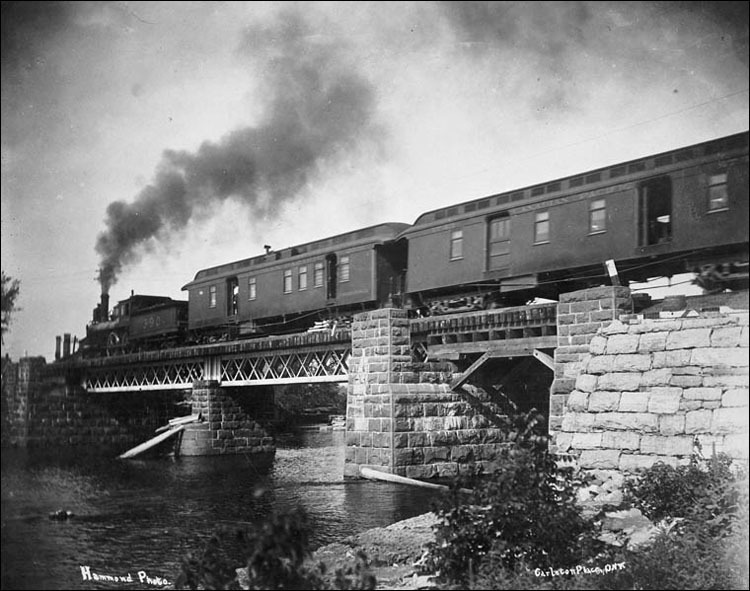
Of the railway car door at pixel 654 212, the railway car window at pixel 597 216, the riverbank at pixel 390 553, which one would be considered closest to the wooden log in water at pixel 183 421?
the riverbank at pixel 390 553

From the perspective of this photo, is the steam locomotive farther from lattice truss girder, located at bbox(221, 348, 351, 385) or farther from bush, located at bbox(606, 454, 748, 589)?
bush, located at bbox(606, 454, 748, 589)

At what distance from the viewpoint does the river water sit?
6.60 m

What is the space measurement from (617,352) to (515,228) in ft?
19.0

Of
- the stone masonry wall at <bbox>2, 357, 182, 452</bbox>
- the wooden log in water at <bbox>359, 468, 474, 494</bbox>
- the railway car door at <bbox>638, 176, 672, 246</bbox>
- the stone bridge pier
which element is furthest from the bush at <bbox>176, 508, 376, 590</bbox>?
the stone bridge pier

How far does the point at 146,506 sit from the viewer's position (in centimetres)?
1280

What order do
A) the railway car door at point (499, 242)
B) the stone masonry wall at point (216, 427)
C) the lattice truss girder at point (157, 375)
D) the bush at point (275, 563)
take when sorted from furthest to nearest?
1. the stone masonry wall at point (216, 427)
2. the lattice truss girder at point (157, 375)
3. the railway car door at point (499, 242)
4. the bush at point (275, 563)

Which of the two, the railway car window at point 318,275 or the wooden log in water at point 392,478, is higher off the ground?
the railway car window at point 318,275

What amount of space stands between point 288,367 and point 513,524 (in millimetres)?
18474

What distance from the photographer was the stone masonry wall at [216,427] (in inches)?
1118

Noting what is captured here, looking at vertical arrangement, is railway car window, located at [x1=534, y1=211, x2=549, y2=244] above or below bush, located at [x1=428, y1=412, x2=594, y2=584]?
above

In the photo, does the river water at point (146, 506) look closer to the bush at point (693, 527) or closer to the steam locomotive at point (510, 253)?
the bush at point (693, 527)

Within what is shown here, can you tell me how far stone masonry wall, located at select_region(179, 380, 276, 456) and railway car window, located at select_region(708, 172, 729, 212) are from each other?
19957 millimetres

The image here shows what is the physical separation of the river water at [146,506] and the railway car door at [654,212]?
7.34 m

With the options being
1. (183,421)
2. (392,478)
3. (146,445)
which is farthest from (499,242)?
(183,421)
